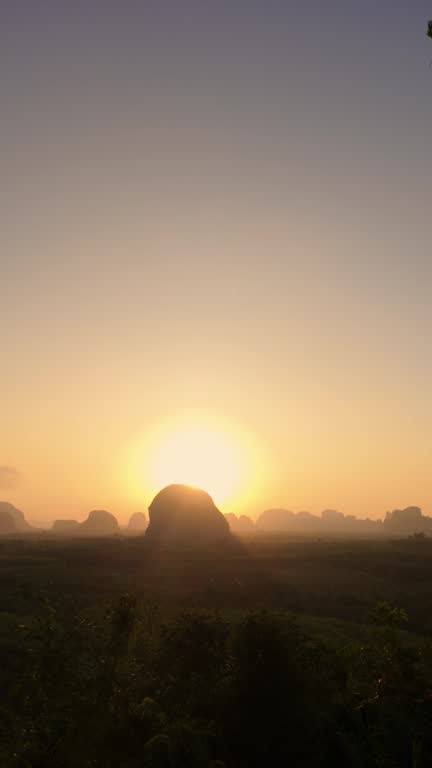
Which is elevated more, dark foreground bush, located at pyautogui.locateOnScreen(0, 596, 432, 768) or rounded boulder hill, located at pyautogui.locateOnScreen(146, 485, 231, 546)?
rounded boulder hill, located at pyautogui.locateOnScreen(146, 485, 231, 546)

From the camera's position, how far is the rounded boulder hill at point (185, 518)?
9106cm

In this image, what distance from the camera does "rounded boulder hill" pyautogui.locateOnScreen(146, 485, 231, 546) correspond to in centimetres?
9106

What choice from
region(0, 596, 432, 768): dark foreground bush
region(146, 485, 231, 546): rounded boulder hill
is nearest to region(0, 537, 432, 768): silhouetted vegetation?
region(0, 596, 432, 768): dark foreground bush

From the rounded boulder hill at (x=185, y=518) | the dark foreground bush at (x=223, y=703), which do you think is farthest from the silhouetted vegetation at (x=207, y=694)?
→ the rounded boulder hill at (x=185, y=518)

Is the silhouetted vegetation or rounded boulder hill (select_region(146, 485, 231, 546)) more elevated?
rounded boulder hill (select_region(146, 485, 231, 546))

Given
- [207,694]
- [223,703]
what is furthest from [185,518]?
[223,703]

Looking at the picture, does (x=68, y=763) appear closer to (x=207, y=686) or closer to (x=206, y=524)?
(x=207, y=686)

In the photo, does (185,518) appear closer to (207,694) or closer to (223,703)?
(207,694)

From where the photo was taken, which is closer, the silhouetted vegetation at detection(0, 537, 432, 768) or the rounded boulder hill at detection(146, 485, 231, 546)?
the silhouetted vegetation at detection(0, 537, 432, 768)

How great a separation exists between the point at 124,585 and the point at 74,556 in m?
18.6

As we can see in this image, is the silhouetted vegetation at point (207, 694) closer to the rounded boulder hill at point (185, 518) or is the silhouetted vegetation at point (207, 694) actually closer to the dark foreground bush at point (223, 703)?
the dark foreground bush at point (223, 703)

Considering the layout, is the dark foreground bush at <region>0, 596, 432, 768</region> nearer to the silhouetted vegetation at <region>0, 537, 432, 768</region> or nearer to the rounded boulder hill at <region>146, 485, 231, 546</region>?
the silhouetted vegetation at <region>0, 537, 432, 768</region>

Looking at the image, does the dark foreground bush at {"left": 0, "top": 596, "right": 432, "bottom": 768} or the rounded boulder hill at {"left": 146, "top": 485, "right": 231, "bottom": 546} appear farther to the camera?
the rounded boulder hill at {"left": 146, "top": 485, "right": 231, "bottom": 546}

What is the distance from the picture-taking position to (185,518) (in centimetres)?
9450
